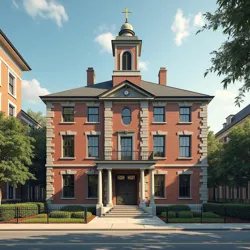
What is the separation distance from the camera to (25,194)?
117 ft

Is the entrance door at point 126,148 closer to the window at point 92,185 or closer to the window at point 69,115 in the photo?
the window at point 92,185

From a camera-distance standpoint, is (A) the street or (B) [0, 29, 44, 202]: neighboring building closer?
(A) the street

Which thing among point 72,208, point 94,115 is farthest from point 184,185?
point 94,115

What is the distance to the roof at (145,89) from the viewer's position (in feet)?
92.5

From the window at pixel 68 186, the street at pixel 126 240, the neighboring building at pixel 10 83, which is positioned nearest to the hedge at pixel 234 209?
the street at pixel 126 240

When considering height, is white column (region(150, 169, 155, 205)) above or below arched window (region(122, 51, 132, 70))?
below

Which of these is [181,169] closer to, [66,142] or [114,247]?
[66,142]

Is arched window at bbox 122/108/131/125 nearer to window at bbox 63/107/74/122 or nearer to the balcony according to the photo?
the balcony

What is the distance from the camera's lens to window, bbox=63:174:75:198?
90.7ft

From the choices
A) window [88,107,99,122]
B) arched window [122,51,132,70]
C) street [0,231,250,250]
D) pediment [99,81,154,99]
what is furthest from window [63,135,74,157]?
street [0,231,250,250]

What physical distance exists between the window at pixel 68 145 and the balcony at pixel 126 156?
2962 millimetres

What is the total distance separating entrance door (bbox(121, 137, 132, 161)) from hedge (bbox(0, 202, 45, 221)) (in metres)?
8.77

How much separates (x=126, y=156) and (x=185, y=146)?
598 cm

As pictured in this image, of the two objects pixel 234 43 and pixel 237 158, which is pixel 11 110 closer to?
pixel 237 158
